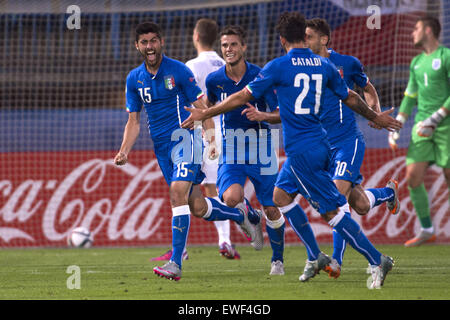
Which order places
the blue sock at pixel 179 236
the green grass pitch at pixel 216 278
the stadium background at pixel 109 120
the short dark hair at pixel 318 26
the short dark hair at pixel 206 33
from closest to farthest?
1. the green grass pitch at pixel 216 278
2. the blue sock at pixel 179 236
3. the short dark hair at pixel 318 26
4. the short dark hair at pixel 206 33
5. the stadium background at pixel 109 120

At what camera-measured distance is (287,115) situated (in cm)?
539

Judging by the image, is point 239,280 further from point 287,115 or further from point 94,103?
point 94,103

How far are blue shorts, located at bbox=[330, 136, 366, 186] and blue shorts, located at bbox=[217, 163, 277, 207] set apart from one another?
1.95 feet

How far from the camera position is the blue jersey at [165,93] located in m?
6.52

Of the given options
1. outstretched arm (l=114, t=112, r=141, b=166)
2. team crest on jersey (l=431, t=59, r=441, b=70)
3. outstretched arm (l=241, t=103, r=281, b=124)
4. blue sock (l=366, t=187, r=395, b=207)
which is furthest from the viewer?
team crest on jersey (l=431, t=59, r=441, b=70)

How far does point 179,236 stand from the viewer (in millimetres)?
6078

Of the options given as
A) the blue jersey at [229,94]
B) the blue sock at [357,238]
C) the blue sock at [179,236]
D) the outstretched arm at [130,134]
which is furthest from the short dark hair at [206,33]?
the blue sock at [357,238]

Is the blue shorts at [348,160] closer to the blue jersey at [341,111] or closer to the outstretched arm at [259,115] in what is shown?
the blue jersey at [341,111]

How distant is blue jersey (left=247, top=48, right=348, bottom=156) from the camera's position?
5.34 meters

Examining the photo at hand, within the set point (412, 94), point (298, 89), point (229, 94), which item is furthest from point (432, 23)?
point (298, 89)

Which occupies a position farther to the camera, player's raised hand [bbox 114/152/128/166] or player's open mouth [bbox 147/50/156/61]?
player's open mouth [bbox 147/50/156/61]

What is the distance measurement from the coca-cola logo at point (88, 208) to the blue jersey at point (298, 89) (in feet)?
19.4

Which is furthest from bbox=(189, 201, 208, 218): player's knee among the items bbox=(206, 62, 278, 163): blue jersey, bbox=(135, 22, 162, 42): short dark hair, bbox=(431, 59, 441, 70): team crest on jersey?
bbox=(431, 59, 441, 70): team crest on jersey

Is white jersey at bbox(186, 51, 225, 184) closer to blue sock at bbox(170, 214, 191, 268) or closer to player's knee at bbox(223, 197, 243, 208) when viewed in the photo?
player's knee at bbox(223, 197, 243, 208)
